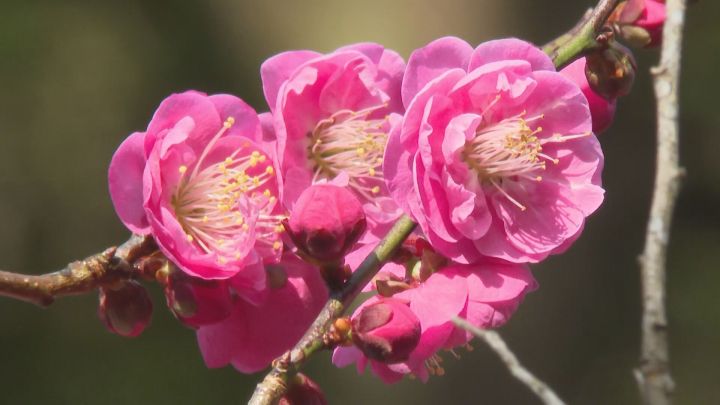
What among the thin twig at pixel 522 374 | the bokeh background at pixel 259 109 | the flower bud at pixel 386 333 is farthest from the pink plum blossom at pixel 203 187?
the bokeh background at pixel 259 109

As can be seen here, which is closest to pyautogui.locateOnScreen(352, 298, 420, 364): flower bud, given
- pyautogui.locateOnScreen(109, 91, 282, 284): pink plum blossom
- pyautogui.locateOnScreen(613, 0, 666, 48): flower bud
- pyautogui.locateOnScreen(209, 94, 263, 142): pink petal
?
pyautogui.locateOnScreen(109, 91, 282, 284): pink plum blossom

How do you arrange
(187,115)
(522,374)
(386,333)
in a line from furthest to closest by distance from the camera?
(187,115), (386,333), (522,374)

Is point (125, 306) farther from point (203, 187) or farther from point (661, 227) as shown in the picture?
point (661, 227)

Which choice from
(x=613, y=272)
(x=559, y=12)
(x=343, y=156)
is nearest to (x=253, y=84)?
(x=559, y=12)

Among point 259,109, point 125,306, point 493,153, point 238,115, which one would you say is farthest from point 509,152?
point 259,109

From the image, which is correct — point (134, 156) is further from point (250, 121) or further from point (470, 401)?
point (470, 401)

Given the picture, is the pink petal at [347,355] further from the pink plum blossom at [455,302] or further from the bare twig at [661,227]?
the bare twig at [661,227]

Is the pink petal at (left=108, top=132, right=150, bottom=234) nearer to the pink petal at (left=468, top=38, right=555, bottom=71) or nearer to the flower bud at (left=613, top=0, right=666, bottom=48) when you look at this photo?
the pink petal at (left=468, top=38, right=555, bottom=71)
